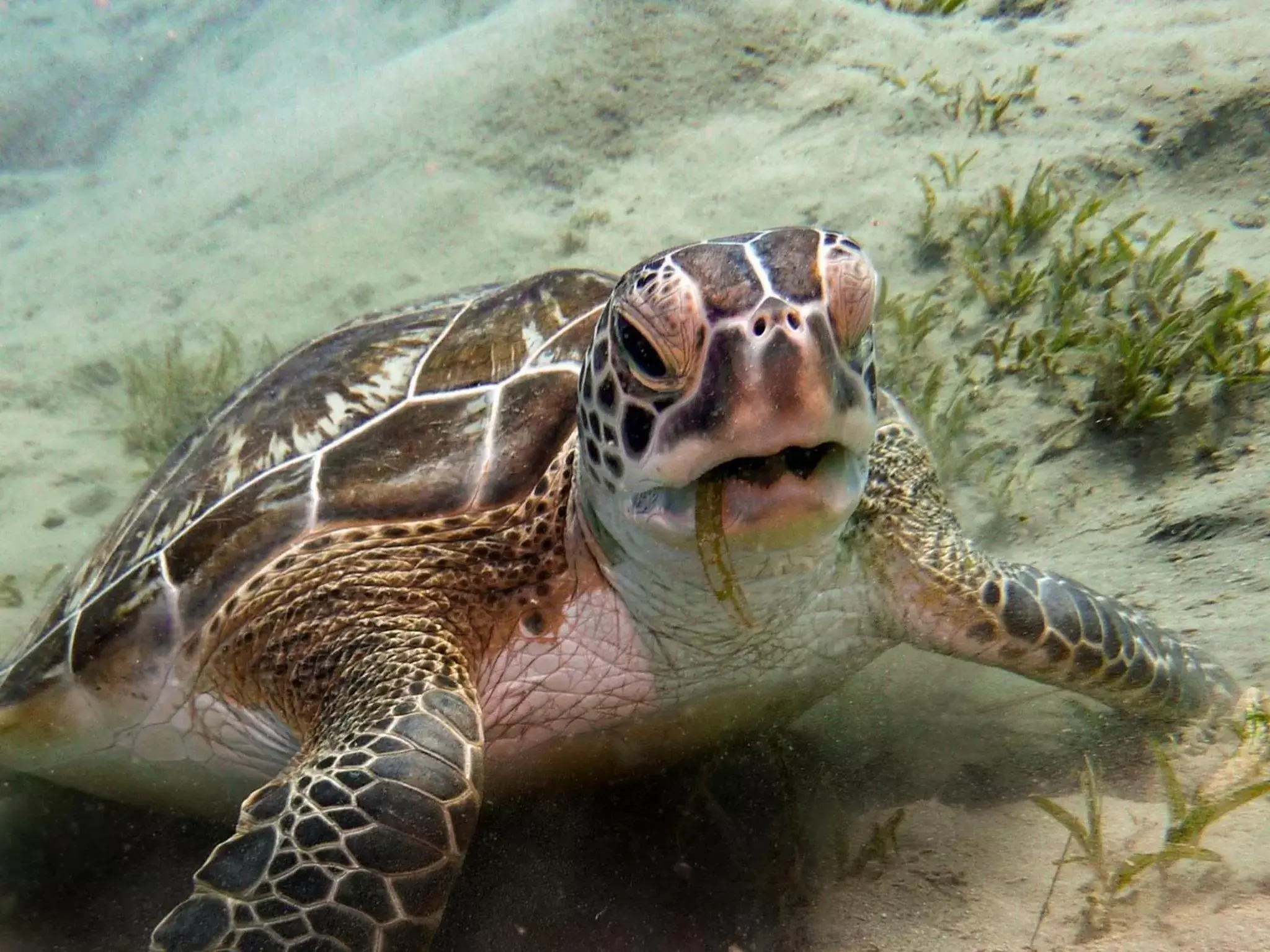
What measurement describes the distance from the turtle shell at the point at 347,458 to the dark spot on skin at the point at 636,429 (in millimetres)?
633

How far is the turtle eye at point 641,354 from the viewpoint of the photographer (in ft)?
4.08

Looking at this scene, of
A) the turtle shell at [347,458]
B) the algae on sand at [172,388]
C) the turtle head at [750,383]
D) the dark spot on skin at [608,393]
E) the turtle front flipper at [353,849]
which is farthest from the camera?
the algae on sand at [172,388]

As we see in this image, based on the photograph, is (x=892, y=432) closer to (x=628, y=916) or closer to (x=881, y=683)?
(x=881, y=683)

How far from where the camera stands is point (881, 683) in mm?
2256

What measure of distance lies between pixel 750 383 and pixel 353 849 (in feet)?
3.24

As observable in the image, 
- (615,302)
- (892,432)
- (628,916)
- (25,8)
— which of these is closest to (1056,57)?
(892,432)

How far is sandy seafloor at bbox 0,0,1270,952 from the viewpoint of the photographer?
1.69 metres

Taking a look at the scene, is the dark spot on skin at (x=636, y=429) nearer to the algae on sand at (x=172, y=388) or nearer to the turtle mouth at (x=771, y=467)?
the turtle mouth at (x=771, y=467)

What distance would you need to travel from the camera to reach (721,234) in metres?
4.38

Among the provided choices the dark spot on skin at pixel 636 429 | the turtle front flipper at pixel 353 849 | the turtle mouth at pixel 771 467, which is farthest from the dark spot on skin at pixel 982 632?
the turtle front flipper at pixel 353 849

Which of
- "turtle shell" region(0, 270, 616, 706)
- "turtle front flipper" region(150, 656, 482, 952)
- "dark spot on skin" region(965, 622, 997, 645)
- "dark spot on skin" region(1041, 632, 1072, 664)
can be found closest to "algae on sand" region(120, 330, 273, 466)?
"turtle shell" region(0, 270, 616, 706)

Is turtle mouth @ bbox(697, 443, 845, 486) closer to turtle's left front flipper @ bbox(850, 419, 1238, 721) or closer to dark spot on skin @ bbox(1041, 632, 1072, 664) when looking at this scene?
turtle's left front flipper @ bbox(850, 419, 1238, 721)

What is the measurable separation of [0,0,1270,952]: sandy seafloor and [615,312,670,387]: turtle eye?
3.71 ft

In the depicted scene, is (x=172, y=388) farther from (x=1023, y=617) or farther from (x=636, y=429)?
(x=1023, y=617)
